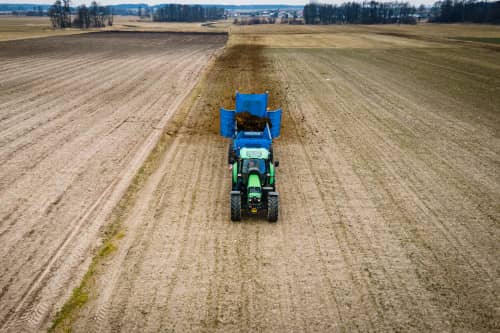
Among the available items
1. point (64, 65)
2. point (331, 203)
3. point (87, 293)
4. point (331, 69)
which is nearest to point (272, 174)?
point (331, 203)

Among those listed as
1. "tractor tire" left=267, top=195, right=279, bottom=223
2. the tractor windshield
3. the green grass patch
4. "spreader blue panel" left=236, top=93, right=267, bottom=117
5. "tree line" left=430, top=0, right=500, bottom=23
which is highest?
"tree line" left=430, top=0, right=500, bottom=23

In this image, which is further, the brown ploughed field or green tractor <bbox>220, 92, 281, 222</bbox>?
green tractor <bbox>220, 92, 281, 222</bbox>

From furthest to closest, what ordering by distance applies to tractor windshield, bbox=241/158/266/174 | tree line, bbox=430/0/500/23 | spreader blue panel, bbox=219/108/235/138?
tree line, bbox=430/0/500/23 → spreader blue panel, bbox=219/108/235/138 → tractor windshield, bbox=241/158/266/174

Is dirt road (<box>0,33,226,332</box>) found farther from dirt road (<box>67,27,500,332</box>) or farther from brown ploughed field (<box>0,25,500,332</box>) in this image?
dirt road (<box>67,27,500,332</box>)

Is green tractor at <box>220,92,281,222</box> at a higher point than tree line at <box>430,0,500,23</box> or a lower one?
lower

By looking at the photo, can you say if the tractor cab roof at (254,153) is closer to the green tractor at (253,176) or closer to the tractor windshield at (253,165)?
the green tractor at (253,176)

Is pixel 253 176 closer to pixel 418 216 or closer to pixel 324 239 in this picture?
pixel 324 239

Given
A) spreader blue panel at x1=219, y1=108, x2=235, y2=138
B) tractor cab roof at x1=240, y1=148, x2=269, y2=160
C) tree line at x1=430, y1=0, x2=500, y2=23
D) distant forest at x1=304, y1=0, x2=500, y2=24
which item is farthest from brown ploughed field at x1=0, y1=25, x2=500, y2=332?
distant forest at x1=304, y1=0, x2=500, y2=24

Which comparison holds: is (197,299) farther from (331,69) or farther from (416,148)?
(331,69)
